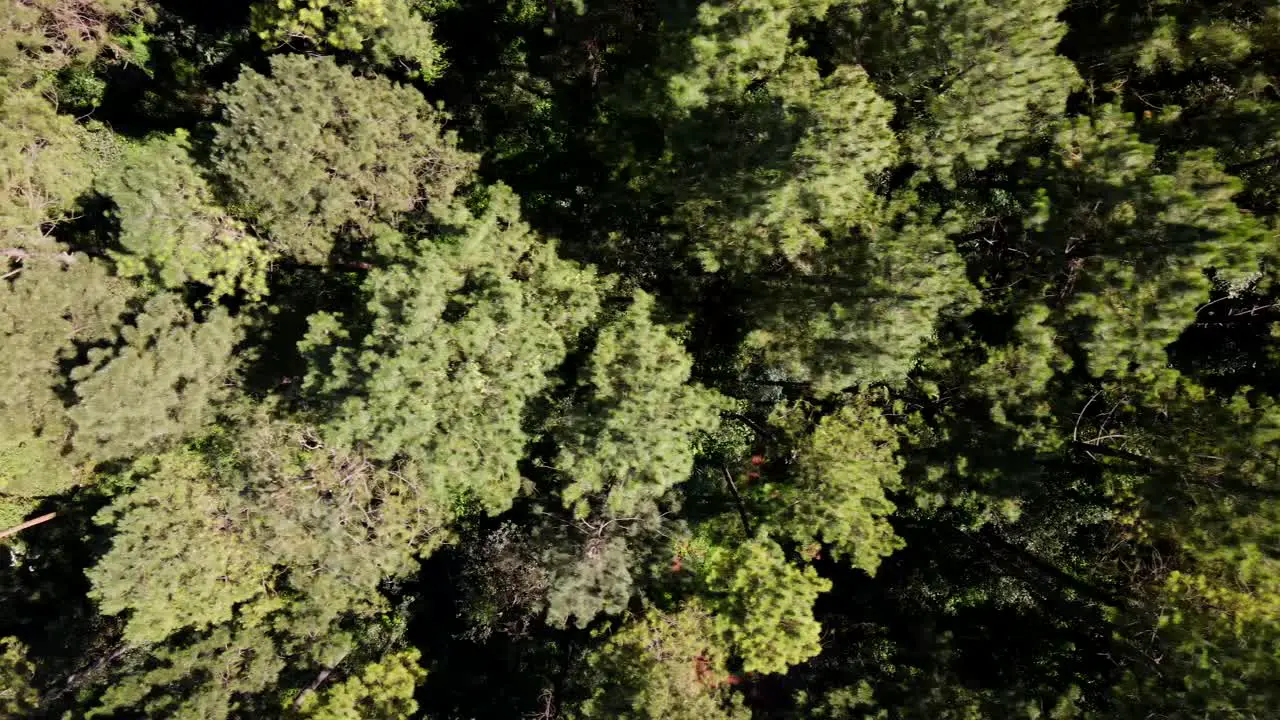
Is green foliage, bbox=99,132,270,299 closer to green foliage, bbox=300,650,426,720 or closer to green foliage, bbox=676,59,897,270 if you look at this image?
green foliage, bbox=300,650,426,720

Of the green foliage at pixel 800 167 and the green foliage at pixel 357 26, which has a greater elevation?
the green foliage at pixel 357 26

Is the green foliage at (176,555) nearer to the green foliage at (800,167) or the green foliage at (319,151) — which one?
the green foliage at (319,151)

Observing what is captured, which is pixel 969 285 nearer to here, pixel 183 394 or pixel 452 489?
pixel 452 489

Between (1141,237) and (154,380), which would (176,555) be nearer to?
(154,380)

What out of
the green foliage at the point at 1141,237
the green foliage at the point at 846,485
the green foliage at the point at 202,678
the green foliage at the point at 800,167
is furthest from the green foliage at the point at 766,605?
the green foliage at the point at 202,678

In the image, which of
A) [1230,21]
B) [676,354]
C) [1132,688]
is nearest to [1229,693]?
[1132,688]

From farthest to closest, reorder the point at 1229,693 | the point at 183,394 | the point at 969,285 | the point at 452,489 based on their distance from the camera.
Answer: the point at 452,489 < the point at 183,394 < the point at 969,285 < the point at 1229,693
